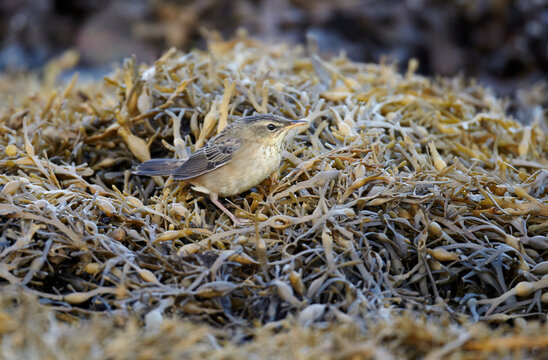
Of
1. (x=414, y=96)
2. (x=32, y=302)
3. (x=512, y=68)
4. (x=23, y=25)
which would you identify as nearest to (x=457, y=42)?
(x=512, y=68)

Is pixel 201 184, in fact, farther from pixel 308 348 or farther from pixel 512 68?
pixel 512 68

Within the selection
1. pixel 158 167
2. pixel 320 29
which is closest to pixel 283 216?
pixel 158 167

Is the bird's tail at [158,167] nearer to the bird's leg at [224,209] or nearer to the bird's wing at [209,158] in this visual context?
the bird's wing at [209,158]

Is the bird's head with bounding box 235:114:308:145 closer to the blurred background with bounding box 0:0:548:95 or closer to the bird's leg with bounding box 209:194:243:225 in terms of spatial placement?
the bird's leg with bounding box 209:194:243:225

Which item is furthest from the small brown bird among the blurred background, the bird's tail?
the blurred background

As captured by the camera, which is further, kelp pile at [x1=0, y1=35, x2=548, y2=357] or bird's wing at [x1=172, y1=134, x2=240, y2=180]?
bird's wing at [x1=172, y1=134, x2=240, y2=180]

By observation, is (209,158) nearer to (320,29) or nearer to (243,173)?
(243,173)
